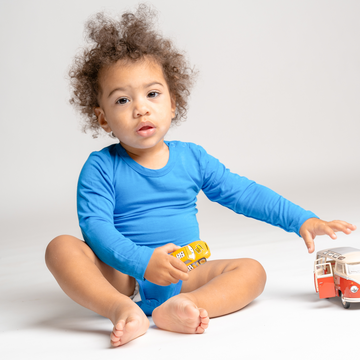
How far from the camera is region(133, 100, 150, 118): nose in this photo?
5.10 feet

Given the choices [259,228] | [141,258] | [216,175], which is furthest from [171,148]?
[259,228]

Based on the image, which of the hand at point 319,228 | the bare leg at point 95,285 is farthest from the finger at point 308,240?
the bare leg at point 95,285

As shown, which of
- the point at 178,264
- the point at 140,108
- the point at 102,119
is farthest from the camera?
the point at 102,119

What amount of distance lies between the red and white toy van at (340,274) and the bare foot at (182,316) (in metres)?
0.36

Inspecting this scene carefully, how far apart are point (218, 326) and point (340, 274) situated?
13.4 inches

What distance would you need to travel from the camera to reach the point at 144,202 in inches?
63.7

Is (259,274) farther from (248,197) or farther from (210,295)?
(248,197)

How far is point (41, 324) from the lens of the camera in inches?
58.1

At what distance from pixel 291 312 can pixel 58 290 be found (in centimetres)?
90

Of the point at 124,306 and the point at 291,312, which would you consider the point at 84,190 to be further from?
the point at 291,312

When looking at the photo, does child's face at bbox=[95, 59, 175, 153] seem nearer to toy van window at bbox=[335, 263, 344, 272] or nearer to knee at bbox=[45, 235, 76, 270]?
knee at bbox=[45, 235, 76, 270]

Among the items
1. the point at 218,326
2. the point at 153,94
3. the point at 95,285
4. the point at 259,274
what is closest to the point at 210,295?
the point at 218,326

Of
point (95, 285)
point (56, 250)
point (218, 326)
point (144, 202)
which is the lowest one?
point (218, 326)

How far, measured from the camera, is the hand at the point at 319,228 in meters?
1.45
